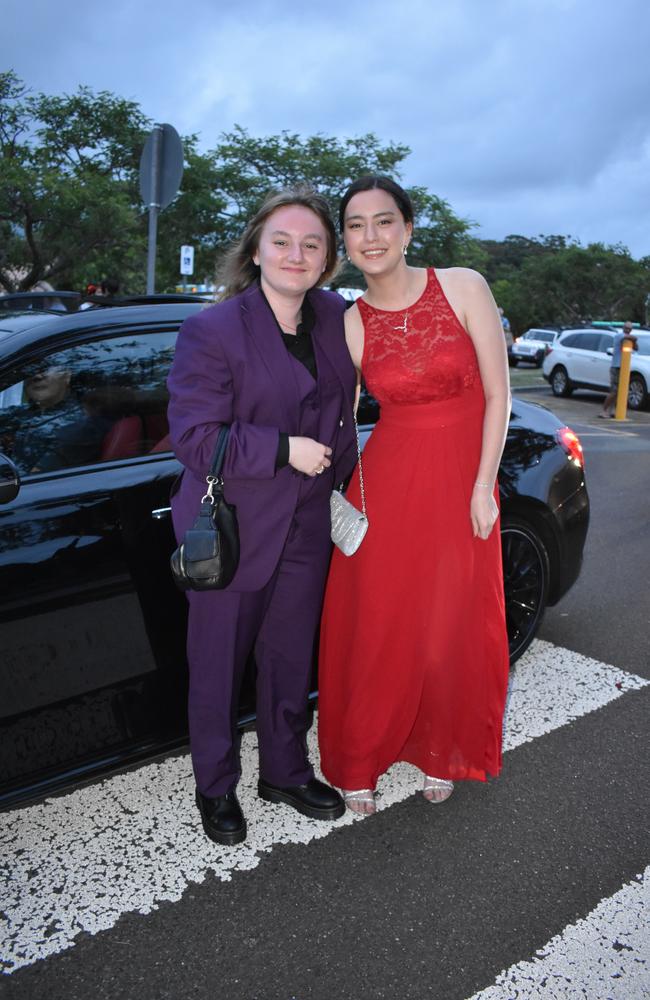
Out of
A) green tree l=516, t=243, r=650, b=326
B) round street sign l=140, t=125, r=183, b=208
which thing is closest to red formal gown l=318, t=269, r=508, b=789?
round street sign l=140, t=125, r=183, b=208

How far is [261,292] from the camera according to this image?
239 centimetres

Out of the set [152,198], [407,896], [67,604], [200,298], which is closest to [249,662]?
[67,604]

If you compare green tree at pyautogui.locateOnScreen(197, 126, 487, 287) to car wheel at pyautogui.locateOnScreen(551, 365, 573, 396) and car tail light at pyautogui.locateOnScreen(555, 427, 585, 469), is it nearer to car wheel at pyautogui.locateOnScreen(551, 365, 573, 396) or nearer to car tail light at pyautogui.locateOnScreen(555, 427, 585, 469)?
car wheel at pyautogui.locateOnScreen(551, 365, 573, 396)

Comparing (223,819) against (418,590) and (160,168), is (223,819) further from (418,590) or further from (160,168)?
(160,168)

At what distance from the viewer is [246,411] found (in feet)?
7.50

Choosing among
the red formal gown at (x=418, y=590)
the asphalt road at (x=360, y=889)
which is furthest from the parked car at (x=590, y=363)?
the red formal gown at (x=418, y=590)

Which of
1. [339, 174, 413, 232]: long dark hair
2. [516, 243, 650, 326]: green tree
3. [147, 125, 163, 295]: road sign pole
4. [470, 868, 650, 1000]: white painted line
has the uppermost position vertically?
[516, 243, 650, 326]: green tree

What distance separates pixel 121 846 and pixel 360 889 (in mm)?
721

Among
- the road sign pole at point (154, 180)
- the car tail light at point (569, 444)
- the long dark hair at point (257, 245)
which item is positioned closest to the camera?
the long dark hair at point (257, 245)

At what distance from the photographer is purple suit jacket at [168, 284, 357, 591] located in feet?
7.22

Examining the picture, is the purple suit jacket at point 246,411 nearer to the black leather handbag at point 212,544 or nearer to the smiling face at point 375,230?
the black leather handbag at point 212,544

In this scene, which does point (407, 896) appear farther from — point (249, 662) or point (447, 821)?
point (249, 662)

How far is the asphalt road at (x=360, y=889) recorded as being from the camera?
2.06 metres

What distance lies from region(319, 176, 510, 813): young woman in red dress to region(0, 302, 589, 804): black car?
411 mm
